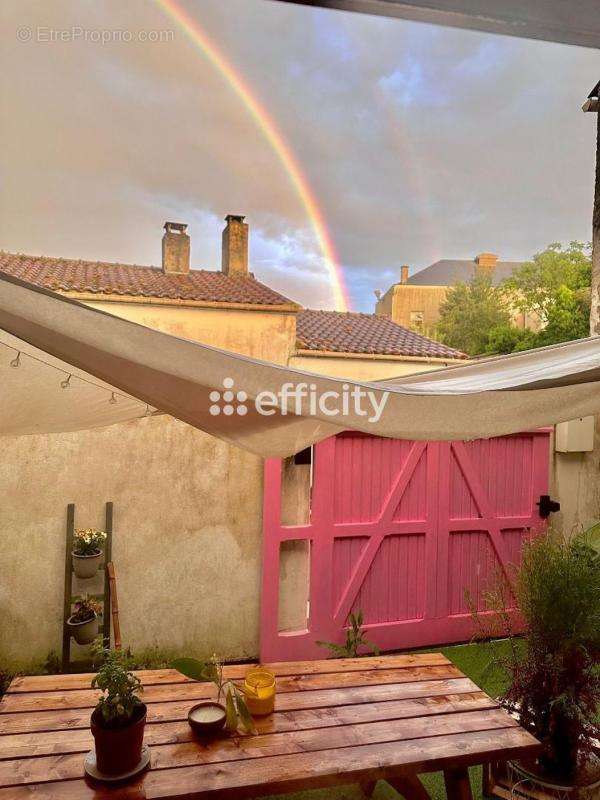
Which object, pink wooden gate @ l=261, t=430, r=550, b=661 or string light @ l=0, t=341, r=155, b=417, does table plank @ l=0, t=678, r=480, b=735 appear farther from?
pink wooden gate @ l=261, t=430, r=550, b=661

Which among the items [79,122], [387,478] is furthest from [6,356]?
[79,122]

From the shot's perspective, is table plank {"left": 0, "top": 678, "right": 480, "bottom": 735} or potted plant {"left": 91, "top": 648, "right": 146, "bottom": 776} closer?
potted plant {"left": 91, "top": 648, "right": 146, "bottom": 776}

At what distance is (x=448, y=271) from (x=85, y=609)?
3583cm

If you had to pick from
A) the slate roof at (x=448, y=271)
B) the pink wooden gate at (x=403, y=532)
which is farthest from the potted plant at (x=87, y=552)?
the slate roof at (x=448, y=271)

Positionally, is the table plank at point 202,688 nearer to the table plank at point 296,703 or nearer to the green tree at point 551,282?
the table plank at point 296,703

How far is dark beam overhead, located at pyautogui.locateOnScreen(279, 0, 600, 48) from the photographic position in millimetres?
2189

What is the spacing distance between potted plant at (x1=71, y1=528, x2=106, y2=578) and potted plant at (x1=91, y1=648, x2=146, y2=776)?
2.12m

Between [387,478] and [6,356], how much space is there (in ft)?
9.50

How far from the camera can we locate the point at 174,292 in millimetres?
4281

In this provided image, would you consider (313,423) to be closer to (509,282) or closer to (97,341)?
(97,341)

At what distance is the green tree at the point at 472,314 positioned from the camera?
27.9 metres

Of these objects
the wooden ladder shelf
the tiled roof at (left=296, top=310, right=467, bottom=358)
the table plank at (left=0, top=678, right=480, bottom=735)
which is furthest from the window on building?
the table plank at (left=0, top=678, right=480, bottom=735)

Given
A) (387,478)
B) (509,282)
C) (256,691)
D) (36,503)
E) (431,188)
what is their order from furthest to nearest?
(431,188) → (509,282) → (387,478) → (36,503) → (256,691)

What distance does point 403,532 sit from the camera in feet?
13.9
